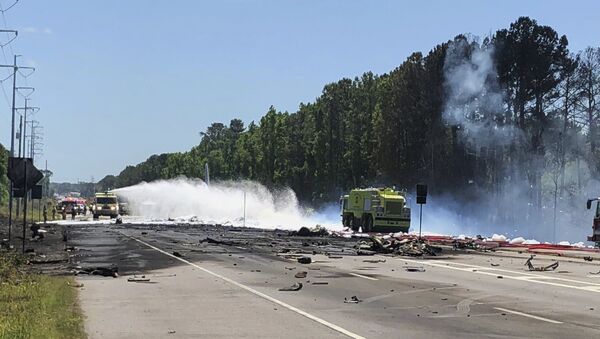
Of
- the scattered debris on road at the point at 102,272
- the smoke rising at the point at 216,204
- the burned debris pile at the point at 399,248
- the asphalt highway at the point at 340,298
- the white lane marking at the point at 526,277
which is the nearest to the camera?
the asphalt highway at the point at 340,298

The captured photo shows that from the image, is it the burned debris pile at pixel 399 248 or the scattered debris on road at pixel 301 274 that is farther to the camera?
the burned debris pile at pixel 399 248

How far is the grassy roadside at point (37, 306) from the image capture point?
11.1 m

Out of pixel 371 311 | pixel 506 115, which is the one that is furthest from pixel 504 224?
pixel 371 311

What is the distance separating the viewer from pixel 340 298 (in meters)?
16.2

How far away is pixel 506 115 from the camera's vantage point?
224 ft

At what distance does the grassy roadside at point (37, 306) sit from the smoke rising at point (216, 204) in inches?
2471

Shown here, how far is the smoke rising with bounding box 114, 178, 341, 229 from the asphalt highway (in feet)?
186

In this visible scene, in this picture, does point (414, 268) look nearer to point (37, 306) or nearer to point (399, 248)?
point (399, 248)

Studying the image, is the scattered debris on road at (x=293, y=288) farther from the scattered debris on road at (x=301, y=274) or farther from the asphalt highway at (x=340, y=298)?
the scattered debris on road at (x=301, y=274)

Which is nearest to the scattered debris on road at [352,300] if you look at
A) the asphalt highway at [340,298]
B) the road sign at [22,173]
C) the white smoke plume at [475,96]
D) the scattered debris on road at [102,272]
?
the asphalt highway at [340,298]

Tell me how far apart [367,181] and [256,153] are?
37.6 meters

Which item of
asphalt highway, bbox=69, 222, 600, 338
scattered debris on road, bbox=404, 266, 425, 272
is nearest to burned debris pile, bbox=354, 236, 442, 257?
asphalt highway, bbox=69, 222, 600, 338

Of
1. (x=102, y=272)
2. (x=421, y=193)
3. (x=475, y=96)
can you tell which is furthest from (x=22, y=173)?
(x=475, y=96)

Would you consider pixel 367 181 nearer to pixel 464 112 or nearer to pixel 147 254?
pixel 464 112
